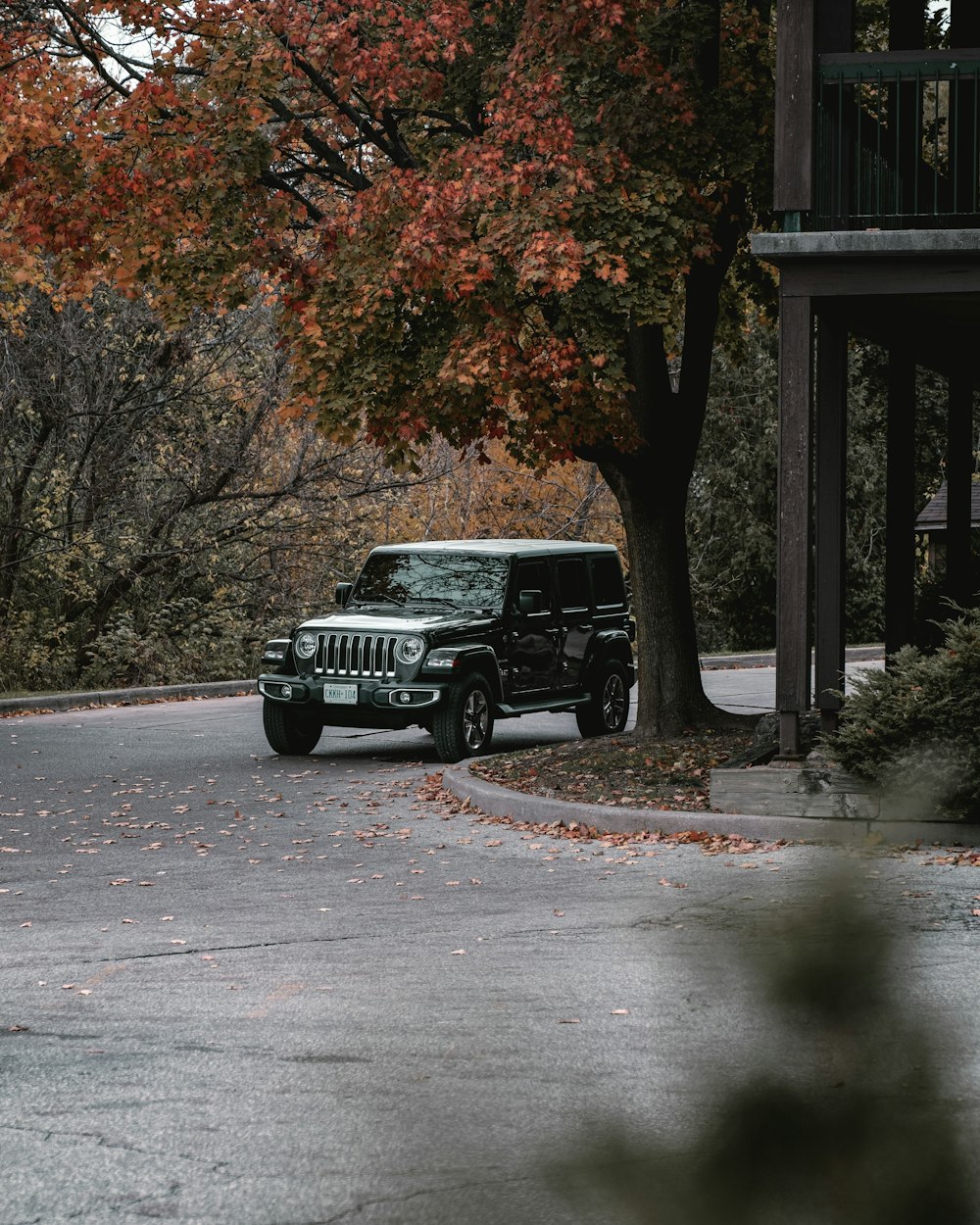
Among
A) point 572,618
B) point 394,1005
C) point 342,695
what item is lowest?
point 394,1005

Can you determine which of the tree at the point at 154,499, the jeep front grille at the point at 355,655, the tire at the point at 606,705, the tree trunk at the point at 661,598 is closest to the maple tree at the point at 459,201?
the tree trunk at the point at 661,598

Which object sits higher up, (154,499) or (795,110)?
(795,110)

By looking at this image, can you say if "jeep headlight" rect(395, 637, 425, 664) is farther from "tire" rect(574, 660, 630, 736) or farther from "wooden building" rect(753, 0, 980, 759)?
Answer: "wooden building" rect(753, 0, 980, 759)

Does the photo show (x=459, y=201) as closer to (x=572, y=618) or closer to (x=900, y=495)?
(x=900, y=495)

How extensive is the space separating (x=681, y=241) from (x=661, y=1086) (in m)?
12.5

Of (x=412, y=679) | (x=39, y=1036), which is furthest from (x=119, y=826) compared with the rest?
(x=39, y=1036)

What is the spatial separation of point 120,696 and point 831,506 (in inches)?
514

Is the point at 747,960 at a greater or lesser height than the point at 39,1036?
greater

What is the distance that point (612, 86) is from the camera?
46.9ft

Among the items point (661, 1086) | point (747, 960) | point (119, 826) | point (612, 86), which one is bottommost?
Answer: point (119, 826)

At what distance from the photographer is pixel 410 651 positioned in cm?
1553

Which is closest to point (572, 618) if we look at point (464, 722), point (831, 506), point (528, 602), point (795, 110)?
point (528, 602)

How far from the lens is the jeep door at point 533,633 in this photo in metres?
16.6

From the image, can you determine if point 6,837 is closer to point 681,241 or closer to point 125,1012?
point 125,1012
